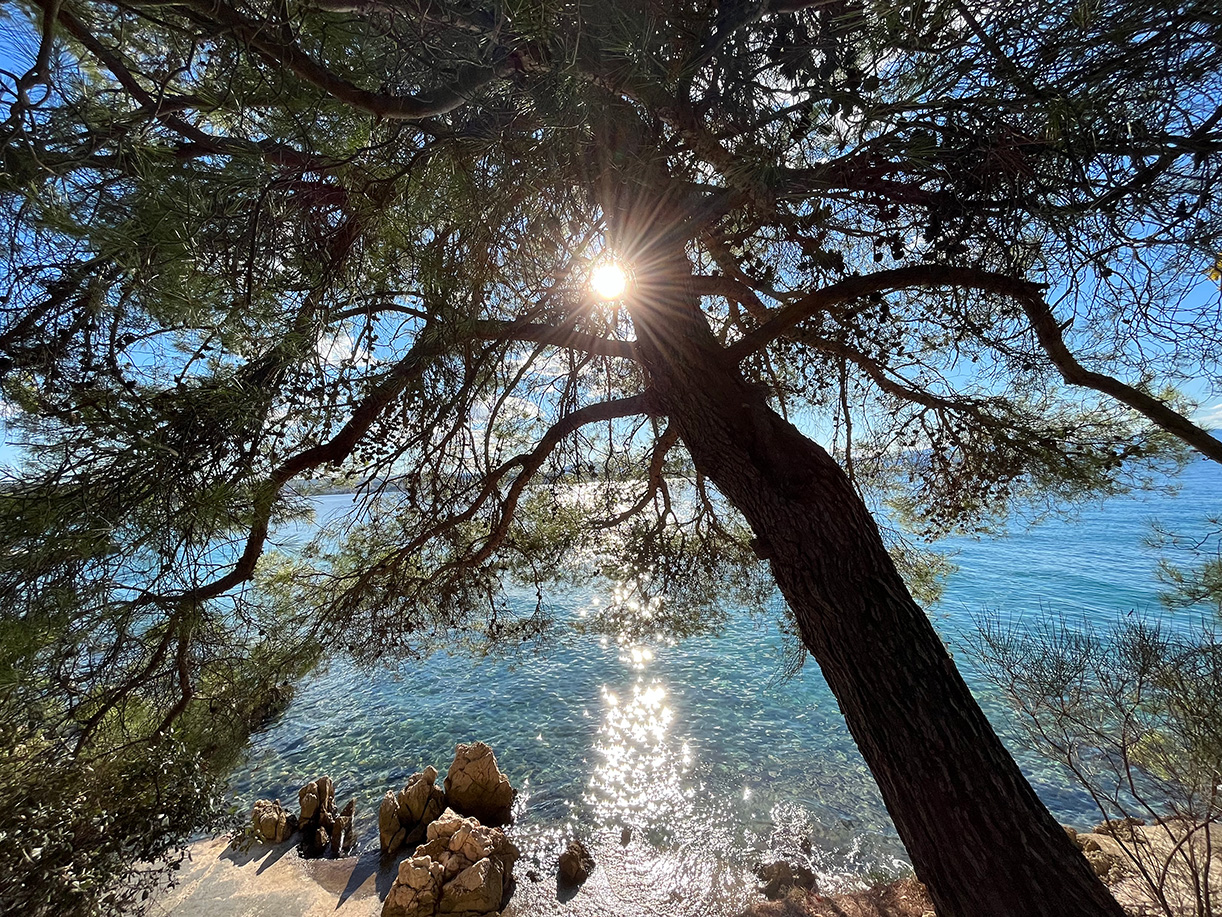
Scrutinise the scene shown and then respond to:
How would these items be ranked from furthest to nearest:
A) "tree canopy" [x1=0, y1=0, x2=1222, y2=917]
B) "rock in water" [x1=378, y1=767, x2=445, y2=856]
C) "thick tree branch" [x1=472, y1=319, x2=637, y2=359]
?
"rock in water" [x1=378, y1=767, x2=445, y2=856] < "thick tree branch" [x1=472, y1=319, x2=637, y2=359] < "tree canopy" [x1=0, y1=0, x2=1222, y2=917]

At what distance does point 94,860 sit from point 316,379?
9.14ft

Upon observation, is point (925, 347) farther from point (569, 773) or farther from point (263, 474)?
point (569, 773)

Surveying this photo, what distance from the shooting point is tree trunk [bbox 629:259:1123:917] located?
1.24 meters

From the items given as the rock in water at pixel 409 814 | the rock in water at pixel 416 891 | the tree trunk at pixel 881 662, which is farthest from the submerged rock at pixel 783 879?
the tree trunk at pixel 881 662

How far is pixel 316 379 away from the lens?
1.58m

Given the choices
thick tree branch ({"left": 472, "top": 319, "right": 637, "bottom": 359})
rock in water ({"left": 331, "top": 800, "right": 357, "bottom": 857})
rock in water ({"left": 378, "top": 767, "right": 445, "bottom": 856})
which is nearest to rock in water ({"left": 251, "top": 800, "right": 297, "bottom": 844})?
rock in water ({"left": 331, "top": 800, "right": 357, "bottom": 857})

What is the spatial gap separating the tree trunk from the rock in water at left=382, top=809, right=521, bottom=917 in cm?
445

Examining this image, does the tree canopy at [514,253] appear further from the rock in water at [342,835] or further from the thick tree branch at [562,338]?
the rock in water at [342,835]

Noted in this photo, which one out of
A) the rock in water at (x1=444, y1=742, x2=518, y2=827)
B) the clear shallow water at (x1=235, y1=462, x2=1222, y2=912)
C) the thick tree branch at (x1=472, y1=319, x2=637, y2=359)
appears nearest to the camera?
the thick tree branch at (x1=472, y1=319, x2=637, y2=359)

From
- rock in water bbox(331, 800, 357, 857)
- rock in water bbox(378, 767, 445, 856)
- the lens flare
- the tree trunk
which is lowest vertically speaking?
rock in water bbox(331, 800, 357, 857)

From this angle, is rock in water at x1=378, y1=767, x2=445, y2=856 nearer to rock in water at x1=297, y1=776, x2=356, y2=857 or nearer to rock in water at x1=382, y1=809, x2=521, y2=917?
rock in water at x1=297, y1=776, x2=356, y2=857

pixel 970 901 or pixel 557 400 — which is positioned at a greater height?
pixel 557 400

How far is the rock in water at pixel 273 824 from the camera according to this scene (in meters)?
5.39

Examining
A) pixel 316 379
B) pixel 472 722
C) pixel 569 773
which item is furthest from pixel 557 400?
pixel 472 722
